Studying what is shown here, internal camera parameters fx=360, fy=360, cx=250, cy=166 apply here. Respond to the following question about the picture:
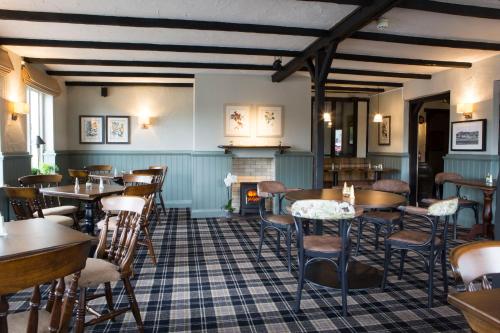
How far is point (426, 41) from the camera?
5.00 meters

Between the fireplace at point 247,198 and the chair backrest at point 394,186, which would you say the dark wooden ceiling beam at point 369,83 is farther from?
the chair backrest at point 394,186

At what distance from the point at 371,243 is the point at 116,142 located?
588 centimetres

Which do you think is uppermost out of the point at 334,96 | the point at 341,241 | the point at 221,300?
the point at 334,96

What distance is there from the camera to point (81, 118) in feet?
26.5

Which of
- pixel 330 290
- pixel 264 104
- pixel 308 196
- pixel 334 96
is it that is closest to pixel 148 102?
pixel 264 104

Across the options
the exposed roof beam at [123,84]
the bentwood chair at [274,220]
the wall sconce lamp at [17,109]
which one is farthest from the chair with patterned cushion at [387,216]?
the wall sconce lamp at [17,109]

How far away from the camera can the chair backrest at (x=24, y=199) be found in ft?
11.6

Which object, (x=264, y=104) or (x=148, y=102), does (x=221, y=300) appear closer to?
(x=264, y=104)

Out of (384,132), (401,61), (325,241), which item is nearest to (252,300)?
(325,241)

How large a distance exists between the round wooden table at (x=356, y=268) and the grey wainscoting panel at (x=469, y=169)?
10.2 ft

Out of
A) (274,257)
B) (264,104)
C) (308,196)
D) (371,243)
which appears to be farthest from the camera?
(264,104)

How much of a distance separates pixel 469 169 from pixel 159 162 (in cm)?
628

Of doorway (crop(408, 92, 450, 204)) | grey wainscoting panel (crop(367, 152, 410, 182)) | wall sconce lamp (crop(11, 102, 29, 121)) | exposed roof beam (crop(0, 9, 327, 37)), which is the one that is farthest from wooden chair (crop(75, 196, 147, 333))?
doorway (crop(408, 92, 450, 204))

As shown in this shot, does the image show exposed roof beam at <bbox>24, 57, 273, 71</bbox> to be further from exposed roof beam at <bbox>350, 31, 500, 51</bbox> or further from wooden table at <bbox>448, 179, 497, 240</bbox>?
wooden table at <bbox>448, 179, 497, 240</bbox>
